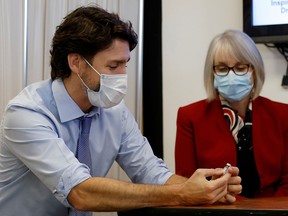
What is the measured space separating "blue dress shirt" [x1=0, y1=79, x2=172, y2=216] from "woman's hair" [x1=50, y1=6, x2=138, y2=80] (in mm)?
108

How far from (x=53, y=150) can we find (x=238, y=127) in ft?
2.65

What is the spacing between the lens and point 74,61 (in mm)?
1561

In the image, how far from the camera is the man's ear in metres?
1.55

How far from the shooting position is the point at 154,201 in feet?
3.90

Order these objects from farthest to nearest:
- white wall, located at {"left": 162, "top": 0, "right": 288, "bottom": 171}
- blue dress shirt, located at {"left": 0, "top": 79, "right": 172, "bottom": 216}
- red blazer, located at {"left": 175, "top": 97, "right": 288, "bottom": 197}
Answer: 1. white wall, located at {"left": 162, "top": 0, "right": 288, "bottom": 171}
2. red blazer, located at {"left": 175, "top": 97, "right": 288, "bottom": 197}
3. blue dress shirt, located at {"left": 0, "top": 79, "right": 172, "bottom": 216}

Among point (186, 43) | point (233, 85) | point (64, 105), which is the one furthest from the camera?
point (186, 43)

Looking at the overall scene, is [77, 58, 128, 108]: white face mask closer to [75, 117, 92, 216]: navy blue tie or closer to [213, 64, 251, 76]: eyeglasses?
[75, 117, 92, 216]: navy blue tie

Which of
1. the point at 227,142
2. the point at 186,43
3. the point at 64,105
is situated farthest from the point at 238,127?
the point at 186,43

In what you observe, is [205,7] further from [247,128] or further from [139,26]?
[247,128]

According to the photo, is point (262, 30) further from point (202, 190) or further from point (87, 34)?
point (202, 190)

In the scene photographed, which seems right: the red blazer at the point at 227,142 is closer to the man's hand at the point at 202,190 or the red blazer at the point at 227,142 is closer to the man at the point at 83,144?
the man at the point at 83,144

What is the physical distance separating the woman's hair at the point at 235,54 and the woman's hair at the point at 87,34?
413 millimetres

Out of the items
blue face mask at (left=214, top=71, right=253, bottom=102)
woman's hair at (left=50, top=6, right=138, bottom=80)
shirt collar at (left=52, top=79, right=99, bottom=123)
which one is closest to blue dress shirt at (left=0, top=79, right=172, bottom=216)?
shirt collar at (left=52, top=79, right=99, bottom=123)

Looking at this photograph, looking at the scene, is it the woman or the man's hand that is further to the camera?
the woman
